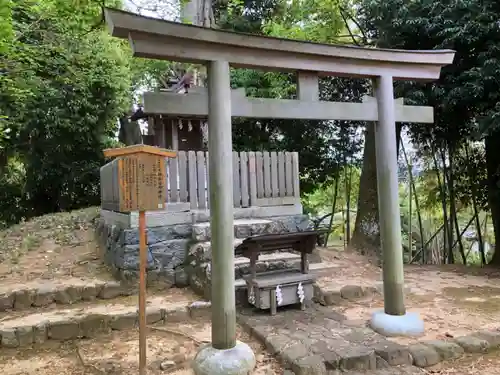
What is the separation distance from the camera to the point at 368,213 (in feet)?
28.1

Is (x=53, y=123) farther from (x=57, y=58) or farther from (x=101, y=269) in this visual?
(x=101, y=269)

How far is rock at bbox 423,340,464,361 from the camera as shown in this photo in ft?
12.4

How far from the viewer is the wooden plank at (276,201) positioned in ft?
23.2

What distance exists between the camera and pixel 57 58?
8383mm

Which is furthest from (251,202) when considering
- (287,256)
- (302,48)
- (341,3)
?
(341,3)

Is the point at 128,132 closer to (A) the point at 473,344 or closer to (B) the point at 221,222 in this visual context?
(B) the point at 221,222

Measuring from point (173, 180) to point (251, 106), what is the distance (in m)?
2.92

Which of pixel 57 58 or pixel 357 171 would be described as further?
pixel 357 171

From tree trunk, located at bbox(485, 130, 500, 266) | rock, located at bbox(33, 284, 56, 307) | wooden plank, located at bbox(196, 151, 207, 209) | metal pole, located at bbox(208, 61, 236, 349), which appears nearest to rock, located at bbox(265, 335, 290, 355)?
metal pole, located at bbox(208, 61, 236, 349)

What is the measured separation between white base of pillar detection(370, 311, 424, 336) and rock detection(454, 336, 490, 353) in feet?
1.27

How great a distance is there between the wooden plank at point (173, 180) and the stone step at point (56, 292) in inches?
62.9

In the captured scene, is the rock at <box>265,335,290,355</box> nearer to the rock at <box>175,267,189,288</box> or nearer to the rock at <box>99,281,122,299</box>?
the rock at <box>175,267,189,288</box>

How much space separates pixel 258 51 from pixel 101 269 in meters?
4.47

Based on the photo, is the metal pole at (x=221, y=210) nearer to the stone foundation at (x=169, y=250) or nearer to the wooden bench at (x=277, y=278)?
the wooden bench at (x=277, y=278)
